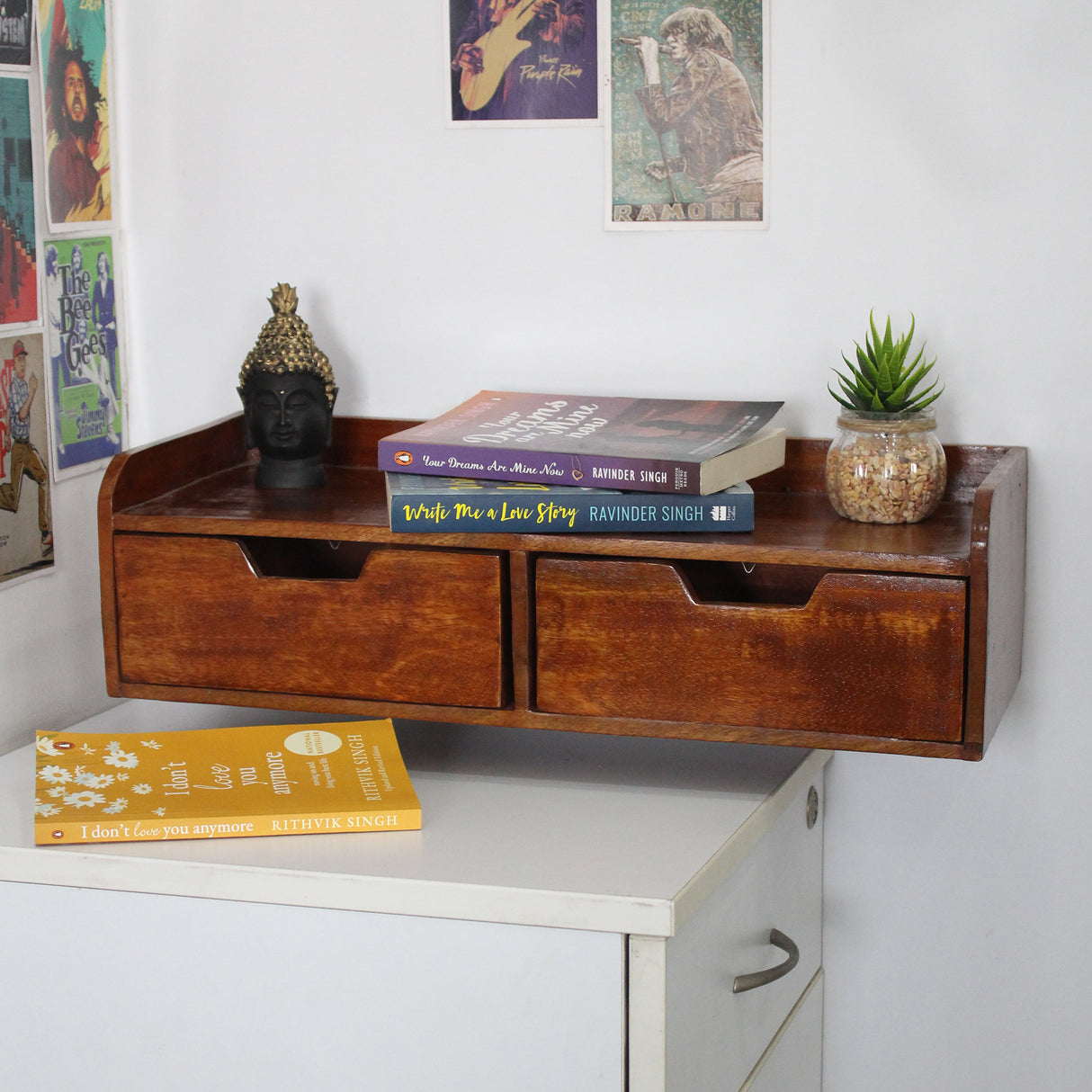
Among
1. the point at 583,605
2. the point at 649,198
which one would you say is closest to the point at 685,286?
the point at 649,198

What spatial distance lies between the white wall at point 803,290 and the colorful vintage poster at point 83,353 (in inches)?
1.3

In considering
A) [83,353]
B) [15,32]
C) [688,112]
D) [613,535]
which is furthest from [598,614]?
[15,32]

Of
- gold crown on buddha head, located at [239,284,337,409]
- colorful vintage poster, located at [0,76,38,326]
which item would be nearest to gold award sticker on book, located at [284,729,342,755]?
gold crown on buddha head, located at [239,284,337,409]

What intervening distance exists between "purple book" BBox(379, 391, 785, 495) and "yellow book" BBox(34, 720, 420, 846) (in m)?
0.22

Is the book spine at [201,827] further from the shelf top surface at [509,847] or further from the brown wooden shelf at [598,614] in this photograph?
the brown wooden shelf at [598,614]

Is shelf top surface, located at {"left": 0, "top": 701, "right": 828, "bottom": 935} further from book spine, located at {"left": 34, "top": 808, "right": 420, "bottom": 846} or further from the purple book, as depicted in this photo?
the purple book

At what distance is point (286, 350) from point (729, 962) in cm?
59

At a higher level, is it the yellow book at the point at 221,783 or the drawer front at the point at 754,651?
the drawer front at the point at 754,651

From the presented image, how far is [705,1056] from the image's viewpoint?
969 millimetres

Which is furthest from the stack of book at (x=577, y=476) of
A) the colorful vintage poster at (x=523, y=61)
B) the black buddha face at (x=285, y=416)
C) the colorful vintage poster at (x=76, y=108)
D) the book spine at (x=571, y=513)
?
Answer: the colorful vintage poster at (x=76, y=108)

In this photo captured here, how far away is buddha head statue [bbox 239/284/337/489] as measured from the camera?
3.80 feet

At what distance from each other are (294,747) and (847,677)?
42cm

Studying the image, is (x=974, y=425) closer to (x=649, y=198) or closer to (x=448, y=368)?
(x=649, y=198)

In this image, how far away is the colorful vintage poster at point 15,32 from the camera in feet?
3.76
